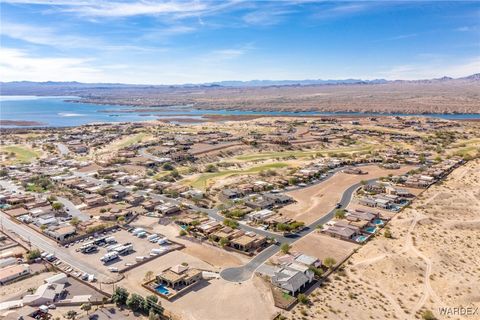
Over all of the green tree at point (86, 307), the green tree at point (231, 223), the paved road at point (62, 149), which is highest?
the paved road at point (62, 149)

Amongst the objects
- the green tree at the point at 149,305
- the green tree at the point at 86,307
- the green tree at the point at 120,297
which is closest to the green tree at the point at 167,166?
the green tree at the point at 120,297

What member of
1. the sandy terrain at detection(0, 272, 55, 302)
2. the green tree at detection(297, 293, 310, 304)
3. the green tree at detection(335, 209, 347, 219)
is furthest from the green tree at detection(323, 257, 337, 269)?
the sandy terrain at detection(0, 272, 55, 302)

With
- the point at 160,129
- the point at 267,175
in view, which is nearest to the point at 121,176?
the point at 267,175

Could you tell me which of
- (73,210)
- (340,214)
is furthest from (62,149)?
(340,214)

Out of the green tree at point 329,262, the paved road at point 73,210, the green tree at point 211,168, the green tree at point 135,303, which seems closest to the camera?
the green tree at point 135,303

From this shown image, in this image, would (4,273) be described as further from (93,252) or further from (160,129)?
(160,129)

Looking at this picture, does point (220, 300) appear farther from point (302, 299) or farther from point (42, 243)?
point (42, 243)

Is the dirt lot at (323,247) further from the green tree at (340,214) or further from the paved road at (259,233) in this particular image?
the green tree at (340,214)

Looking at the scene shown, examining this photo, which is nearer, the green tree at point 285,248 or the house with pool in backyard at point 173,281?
the house with pool in backyard at point 173,281
